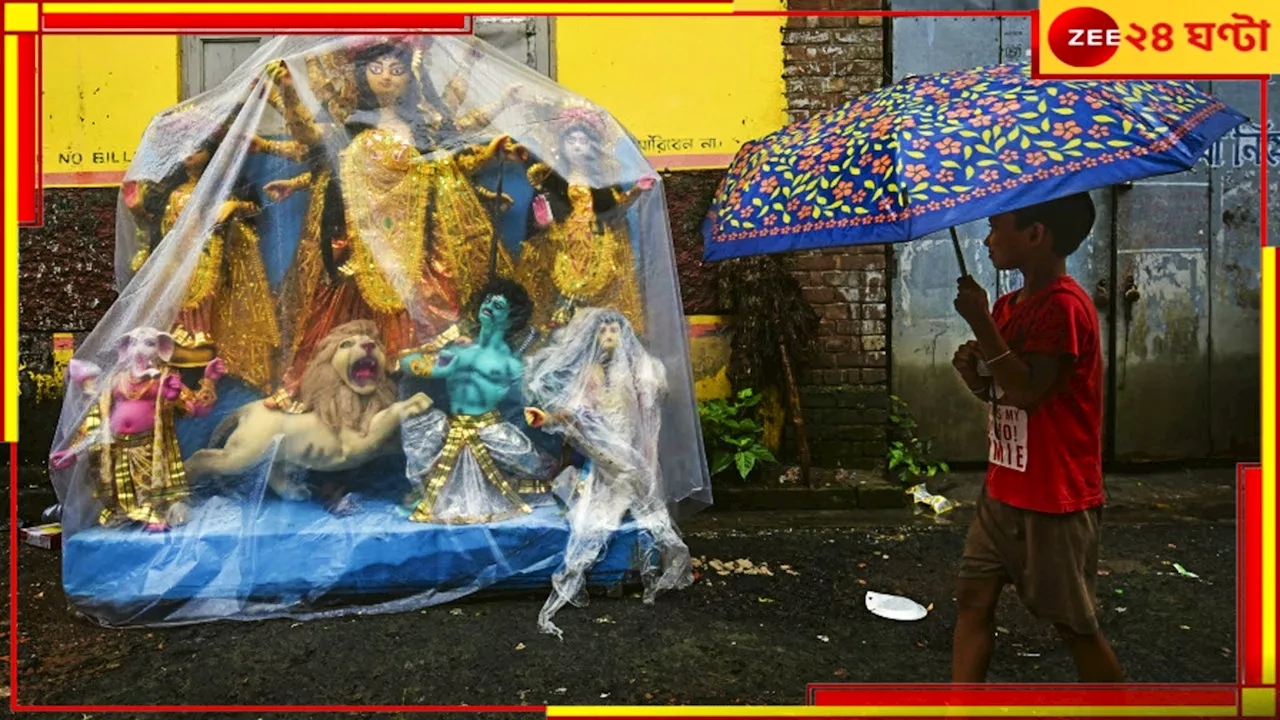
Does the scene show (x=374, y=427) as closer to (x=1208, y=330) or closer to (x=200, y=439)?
(x=200, y=439)

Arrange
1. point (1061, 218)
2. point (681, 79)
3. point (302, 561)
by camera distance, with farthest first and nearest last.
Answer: point (681, 79) → point (302, 561) → point (1061, 218)

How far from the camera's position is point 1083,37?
71.6 inches

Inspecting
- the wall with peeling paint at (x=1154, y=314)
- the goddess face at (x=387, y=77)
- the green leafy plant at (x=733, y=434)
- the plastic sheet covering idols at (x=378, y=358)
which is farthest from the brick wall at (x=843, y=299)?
the goddess face at (x=387, y=77)

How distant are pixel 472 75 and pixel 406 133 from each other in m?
0.33

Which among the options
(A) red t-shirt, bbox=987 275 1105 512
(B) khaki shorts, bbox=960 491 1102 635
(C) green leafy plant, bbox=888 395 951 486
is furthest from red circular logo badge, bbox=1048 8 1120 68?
(C) green leafy plant, bbox=888 395 951 486

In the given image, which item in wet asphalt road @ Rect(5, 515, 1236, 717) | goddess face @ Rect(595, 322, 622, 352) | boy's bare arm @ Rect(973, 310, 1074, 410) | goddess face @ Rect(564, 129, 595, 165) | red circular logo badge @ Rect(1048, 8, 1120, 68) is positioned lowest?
wet asphalt road @ Rect(5, 515, 1236, 717)

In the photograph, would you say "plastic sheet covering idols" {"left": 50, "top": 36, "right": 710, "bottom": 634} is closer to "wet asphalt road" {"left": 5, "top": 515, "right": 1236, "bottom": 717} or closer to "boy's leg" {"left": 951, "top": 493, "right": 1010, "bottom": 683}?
"wet asphalt road" {"left": 5, "top": 515, "right": 1236, "bottom": 717}

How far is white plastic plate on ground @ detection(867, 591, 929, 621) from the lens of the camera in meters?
2.91

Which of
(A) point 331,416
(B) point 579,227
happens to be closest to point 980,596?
(B) point 579,227

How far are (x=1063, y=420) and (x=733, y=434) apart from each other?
2.30 meters

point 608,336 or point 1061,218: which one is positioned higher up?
point 1061,218

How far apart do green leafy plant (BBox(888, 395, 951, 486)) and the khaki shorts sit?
228 centimetres

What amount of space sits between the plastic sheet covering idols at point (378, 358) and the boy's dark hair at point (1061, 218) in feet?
Result: 4.94

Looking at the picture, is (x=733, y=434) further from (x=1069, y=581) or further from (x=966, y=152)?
(x=966, y=152)
